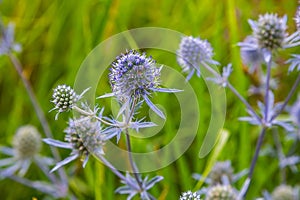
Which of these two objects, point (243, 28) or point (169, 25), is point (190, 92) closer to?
point (169, 25)

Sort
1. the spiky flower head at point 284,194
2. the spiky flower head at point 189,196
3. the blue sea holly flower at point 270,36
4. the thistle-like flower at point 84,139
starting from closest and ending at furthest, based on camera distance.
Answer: the spiky flower head at point 189,196, the thistle-like flower at point 84,139, the blue sea holly flower at point 270,36, the spiky flower head at point 284,194

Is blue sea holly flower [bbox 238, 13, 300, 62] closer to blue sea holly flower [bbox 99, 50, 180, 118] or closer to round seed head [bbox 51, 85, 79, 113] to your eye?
blue sea holly flower [bbox 99, 50, 180, 118]

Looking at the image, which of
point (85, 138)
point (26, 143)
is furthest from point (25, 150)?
point (85, 138)

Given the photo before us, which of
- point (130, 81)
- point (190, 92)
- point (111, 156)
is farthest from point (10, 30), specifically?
point (130, 81)

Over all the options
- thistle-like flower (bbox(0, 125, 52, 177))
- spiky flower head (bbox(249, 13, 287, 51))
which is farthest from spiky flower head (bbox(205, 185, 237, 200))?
thistle-like flower (bbox(0, 125, 52, 177))

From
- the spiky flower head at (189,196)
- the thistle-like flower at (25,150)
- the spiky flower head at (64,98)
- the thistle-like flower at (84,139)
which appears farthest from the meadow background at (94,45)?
the spiky flower head at (189,196)

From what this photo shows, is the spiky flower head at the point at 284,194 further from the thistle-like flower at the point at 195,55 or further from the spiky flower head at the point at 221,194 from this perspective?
the thistle-like flower at the point at 195,55

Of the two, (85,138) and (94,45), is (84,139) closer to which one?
(85,138)
